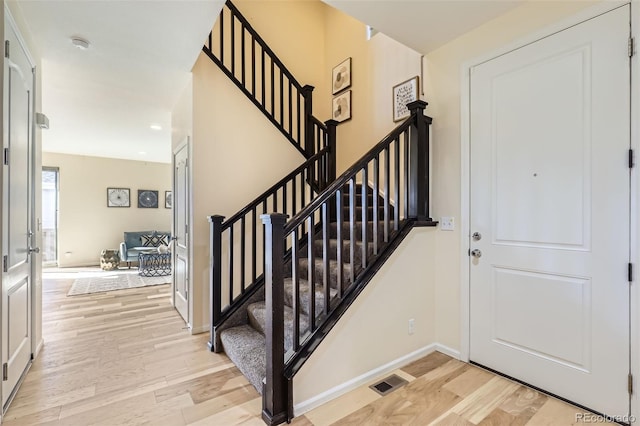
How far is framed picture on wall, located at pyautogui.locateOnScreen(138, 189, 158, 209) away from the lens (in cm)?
783

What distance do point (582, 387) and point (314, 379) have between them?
5.23 ft

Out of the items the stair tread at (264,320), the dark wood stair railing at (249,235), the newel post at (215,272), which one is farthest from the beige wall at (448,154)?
the newel post at (215,272)

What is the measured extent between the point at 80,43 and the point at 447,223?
3.31 metres

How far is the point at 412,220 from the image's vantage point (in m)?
2.44

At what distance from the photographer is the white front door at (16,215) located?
1850 mm

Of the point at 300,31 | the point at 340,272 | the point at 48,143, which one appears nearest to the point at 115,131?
the point at 48,143

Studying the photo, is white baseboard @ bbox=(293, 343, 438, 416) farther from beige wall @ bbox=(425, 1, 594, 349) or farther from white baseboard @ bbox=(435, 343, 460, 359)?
beige wall @ bbox=(425, 1, 594, 349)

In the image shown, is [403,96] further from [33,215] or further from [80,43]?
[33,215]

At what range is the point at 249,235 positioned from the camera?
3287 mm

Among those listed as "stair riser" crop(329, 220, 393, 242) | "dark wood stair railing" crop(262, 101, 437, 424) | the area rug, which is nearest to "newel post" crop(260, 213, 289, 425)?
"dark wood stair railing" crop(262, 101, 437, 424)

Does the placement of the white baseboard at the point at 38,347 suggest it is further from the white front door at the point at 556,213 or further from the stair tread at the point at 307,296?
the white front door at the point at 556,213

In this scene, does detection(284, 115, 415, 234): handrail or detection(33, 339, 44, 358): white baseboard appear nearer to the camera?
detection(284, 115, 415, 234): handrail

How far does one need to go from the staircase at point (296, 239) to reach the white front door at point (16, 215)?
49.7 inches

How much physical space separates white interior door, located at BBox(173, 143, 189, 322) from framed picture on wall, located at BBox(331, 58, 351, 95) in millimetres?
2280
